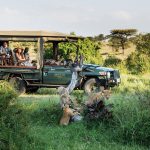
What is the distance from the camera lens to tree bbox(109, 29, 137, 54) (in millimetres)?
54688

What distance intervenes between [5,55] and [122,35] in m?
35.4

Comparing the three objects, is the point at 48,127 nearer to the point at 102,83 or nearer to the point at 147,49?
the point at 102,83

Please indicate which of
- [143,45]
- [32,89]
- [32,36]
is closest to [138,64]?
[143,45]

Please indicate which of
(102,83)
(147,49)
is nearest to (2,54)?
(102,83)

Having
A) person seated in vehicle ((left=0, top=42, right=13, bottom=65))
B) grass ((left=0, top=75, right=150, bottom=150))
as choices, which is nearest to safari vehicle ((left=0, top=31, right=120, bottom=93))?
person seated in vehicle ((left=0, top=42, right=13, bottom=65))

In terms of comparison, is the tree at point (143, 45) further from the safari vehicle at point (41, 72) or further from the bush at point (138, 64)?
the safari vehicle at point (41, 72)

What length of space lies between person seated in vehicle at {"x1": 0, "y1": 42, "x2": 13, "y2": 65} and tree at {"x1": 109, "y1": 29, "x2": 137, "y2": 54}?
1338 inches

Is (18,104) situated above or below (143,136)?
above

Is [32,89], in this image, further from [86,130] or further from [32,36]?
[86,130]

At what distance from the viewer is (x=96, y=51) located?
3234 centimetres

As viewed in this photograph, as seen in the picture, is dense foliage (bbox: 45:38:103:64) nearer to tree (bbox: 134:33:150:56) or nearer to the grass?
tree (bbox: 134:33:150:56)

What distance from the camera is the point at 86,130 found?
10742 millimetres

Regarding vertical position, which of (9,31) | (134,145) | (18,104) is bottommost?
(134,145)

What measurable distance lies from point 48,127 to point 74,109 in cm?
82
